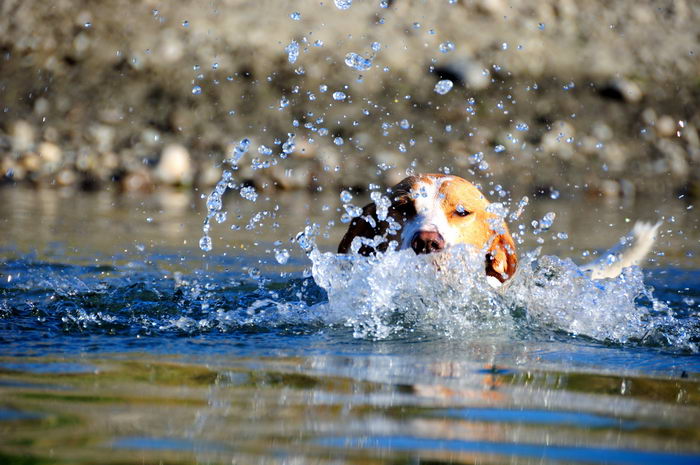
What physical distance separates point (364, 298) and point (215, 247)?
2998 millimetres

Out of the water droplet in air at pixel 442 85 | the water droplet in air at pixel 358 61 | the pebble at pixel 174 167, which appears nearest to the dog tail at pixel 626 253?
the water droplet in air at pixel 442 85

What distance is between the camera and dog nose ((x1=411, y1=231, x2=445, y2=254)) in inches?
172

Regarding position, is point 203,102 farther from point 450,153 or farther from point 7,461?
point 7,461

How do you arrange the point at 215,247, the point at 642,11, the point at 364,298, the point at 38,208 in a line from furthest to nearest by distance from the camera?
1. the point at 642,11
2. the point at 38,208
3. the point at 215,247
4. the point at 364,298

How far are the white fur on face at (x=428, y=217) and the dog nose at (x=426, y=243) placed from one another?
0.11 feet

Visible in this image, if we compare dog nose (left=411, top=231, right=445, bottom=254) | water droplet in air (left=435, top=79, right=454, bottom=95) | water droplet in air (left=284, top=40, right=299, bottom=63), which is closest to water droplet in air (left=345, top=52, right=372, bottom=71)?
water droplet in air (left=435, top=79, right=454, bottom=95)

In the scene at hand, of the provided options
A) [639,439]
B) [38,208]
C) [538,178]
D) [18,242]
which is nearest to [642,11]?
[538,178]

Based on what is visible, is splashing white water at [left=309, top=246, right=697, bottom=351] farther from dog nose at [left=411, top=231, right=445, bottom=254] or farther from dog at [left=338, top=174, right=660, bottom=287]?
dog at [left=338, top=174, right=660, bottom=287]

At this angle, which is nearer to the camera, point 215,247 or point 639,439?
point 639,439

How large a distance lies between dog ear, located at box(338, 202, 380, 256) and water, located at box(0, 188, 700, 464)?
16 cm

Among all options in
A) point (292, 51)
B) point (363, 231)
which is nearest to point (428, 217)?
point (363, 231)

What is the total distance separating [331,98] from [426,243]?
28.9 feet

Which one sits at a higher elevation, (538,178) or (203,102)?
(203,102)

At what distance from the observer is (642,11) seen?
14688 millimetres
